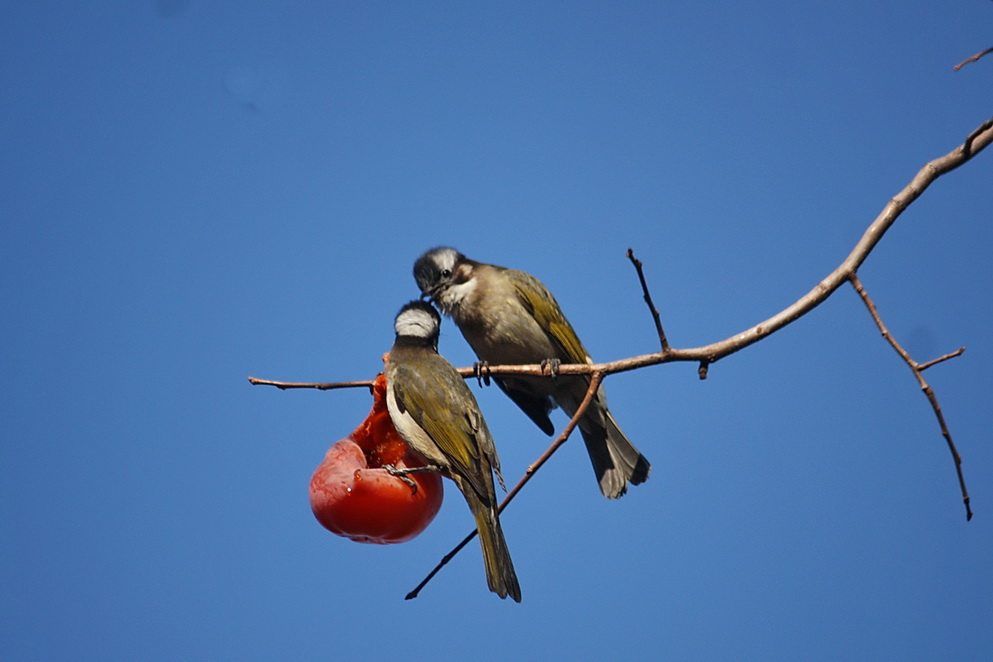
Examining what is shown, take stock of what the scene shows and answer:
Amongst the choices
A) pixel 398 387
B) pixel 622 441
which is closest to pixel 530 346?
pixel 622 441

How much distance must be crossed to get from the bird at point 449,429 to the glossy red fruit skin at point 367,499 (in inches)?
5.4

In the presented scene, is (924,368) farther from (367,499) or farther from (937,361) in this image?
(367,499)

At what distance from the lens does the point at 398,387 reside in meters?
4.12

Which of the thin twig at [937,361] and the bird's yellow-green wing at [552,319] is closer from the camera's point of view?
the thin twig at [937,361]

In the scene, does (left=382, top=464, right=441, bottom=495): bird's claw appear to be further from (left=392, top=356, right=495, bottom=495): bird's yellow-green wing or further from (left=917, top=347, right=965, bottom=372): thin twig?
(left=917, top=347, right=965, bottom=372): thin twig

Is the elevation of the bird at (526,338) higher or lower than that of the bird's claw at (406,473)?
higher

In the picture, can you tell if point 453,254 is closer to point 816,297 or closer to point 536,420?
point 536,420

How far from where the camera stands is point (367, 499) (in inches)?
136

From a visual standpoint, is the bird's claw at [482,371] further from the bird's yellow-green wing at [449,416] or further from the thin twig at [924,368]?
the thin twig at [924,368]

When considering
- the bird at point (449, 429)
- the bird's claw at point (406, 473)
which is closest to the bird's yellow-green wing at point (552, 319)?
the bird at point (449, 429)

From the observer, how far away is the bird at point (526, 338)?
5.29 m

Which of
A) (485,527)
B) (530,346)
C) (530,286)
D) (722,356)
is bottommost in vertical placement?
(485,527)

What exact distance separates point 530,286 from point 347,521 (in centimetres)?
252

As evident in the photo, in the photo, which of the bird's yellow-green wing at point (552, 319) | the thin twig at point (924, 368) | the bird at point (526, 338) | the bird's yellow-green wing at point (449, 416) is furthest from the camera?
the bird's yellow-green wing at point (552, 319)
